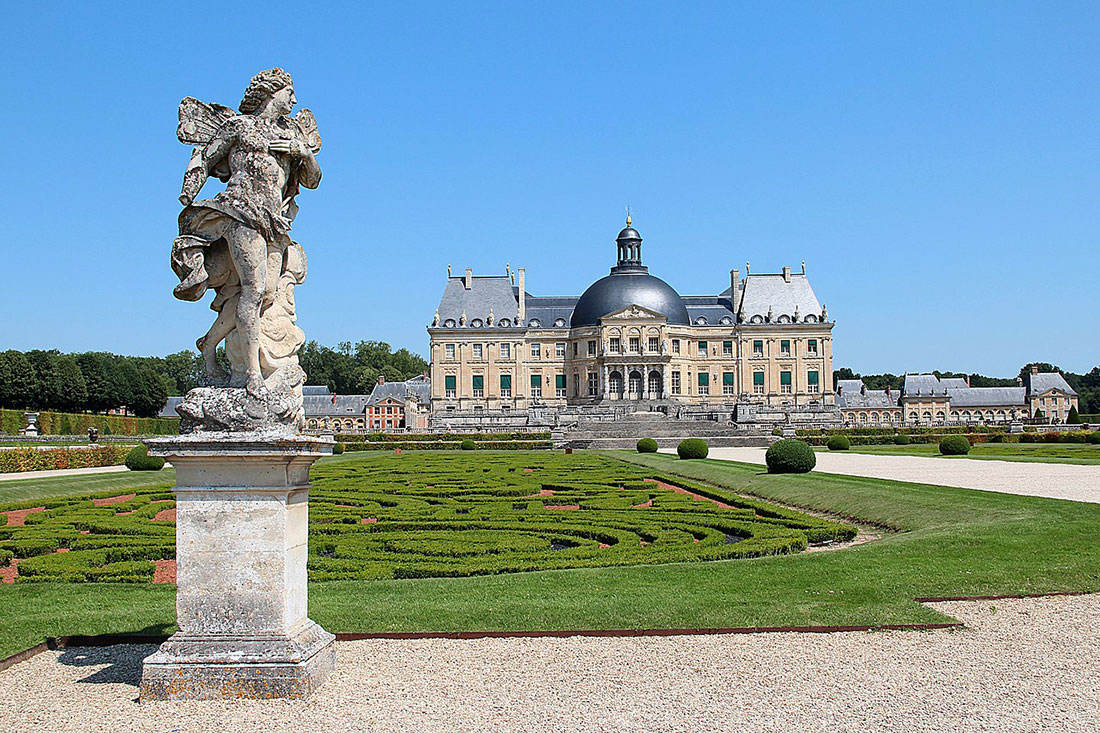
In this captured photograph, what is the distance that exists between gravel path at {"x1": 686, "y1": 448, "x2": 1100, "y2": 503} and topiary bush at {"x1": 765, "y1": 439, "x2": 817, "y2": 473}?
1.34m

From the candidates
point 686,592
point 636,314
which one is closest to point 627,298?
point 636,314

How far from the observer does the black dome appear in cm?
7212

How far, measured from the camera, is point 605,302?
7238 centimetres

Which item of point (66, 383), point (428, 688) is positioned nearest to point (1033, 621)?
point (428, 688)

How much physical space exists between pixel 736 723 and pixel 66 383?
81.8m

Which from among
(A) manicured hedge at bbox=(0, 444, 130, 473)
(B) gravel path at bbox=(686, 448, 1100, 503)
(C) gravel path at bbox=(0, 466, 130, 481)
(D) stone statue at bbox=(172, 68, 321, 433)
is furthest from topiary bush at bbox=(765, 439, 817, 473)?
(A) manicured hedge at bbox=(0, 444, 130, 473)

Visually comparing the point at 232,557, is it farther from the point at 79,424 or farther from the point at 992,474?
the point at 79,424

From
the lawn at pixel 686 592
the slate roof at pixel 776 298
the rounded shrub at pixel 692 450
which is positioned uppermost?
the slate roof at pixel 776 298

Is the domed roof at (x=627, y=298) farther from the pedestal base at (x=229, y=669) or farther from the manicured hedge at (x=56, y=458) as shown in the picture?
the pedestal base at (x=229, y=669)

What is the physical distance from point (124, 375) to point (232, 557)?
88185 mm

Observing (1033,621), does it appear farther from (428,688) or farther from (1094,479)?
(1094,479)

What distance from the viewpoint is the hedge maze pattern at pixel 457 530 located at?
9.86 m

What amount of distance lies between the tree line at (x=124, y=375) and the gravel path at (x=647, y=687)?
45231mm

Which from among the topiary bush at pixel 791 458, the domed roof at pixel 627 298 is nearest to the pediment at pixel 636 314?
the domed roof at pixel 627 298
